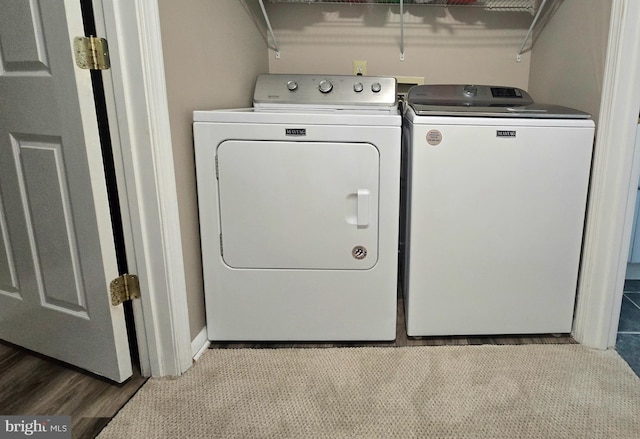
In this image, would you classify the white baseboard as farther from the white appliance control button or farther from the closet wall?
the white appliance control button

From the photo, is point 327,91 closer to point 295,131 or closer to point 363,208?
point 295,131

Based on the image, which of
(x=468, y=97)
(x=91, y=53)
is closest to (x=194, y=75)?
(x=91, y=53)

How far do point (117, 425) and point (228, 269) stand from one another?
0.58 m

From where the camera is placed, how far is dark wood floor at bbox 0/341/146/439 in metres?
1.32

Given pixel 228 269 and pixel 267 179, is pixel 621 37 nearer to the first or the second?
pixel 267 179

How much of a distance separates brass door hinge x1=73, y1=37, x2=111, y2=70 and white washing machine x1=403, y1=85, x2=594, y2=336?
960 mm

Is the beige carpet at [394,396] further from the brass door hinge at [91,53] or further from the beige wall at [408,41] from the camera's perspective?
the beige wall at [408,41]

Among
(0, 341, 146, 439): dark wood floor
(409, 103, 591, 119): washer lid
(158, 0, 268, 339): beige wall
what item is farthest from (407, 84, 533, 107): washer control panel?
(0, 341, 146, 439): dark wood floor

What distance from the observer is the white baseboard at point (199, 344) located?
1.57 meters

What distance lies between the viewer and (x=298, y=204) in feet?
5.03

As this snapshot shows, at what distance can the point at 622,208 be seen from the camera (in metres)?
1.52

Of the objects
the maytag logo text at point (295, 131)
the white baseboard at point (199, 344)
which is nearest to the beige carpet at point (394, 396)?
the white baseboard at point (199, 344)

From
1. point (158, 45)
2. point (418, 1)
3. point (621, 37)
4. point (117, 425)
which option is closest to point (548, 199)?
point (621, 37)

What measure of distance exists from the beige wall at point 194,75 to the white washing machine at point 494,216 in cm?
74
